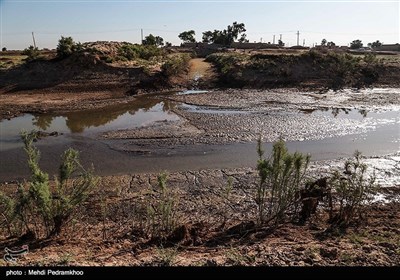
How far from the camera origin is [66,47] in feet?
85.3

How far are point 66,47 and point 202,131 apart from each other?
17.6 metres

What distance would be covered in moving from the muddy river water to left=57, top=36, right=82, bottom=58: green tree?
29.6 ft

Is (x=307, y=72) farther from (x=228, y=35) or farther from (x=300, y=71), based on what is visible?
(x=228, y=35)

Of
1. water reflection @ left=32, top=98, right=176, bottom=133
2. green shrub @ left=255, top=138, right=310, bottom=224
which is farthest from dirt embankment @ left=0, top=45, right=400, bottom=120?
green shrub @ left=255, top=138, right=310, bottom=224

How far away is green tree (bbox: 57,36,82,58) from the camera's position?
26.0m

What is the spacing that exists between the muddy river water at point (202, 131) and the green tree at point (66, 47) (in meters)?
9.01

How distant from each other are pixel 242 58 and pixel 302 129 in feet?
54.8

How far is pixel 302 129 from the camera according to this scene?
45.6 ft

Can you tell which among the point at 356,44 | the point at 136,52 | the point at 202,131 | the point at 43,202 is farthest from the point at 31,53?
the point at 356,44

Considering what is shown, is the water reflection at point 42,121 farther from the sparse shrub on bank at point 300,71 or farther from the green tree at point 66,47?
the sparse shrub on bank at point 300,71

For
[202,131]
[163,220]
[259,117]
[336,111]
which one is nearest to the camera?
[163,220]

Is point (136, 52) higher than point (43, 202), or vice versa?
point (136, 52)
